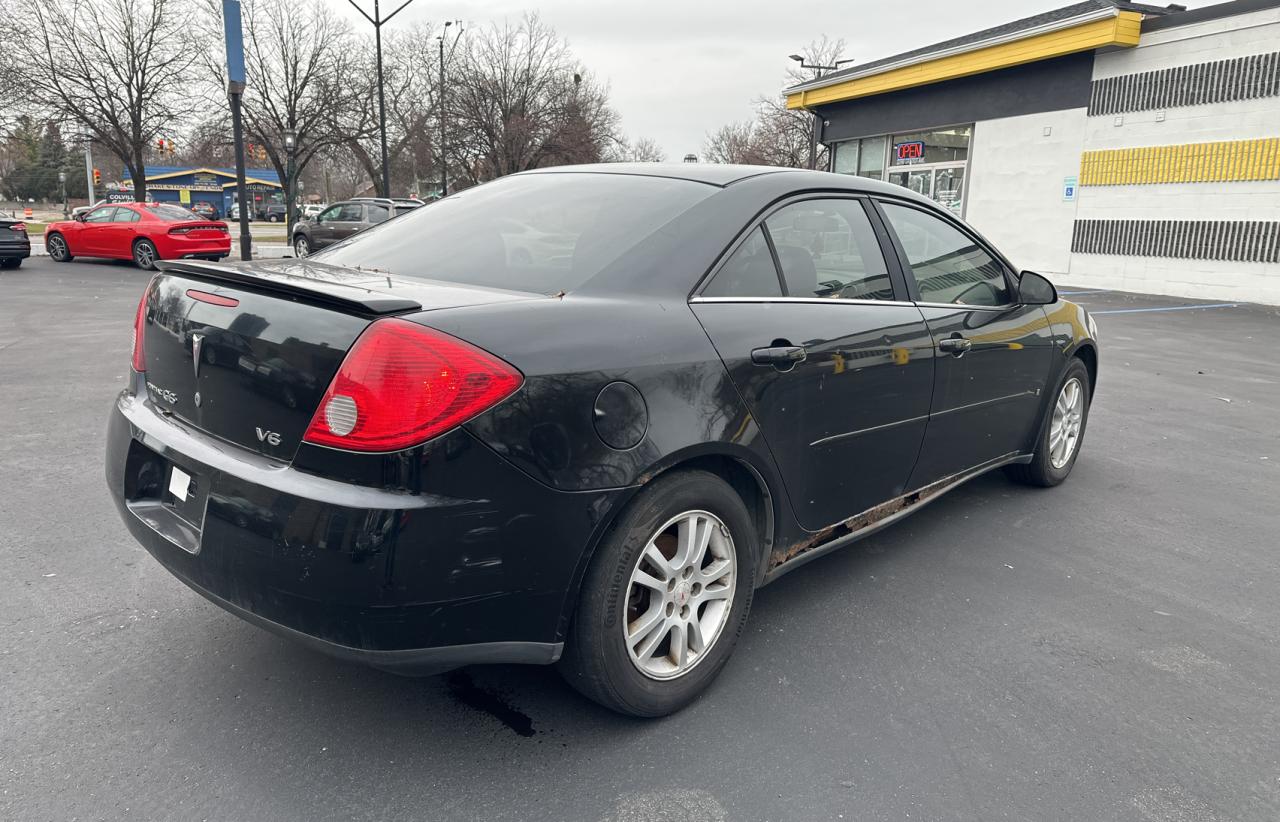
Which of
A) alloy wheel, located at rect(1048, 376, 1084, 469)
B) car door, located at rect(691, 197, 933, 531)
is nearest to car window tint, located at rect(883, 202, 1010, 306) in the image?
car door, located at rect(691, 197, 933, 531)

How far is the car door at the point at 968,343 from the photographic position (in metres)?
3.56

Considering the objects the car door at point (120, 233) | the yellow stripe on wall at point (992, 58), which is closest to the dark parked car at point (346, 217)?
the car door at point (120, 233)

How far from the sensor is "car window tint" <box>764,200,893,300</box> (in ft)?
9.95

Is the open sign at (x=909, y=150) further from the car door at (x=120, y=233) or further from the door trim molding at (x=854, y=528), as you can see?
the door trim molding at (x=854, y=528)

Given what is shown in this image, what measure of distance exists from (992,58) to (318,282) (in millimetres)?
22075

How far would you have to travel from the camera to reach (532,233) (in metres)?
2.96

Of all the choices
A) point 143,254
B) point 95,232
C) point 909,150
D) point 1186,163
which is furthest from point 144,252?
point 1186,163

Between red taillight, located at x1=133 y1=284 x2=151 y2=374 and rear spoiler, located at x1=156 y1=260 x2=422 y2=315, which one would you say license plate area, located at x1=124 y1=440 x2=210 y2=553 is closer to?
red taillight, located at x1=133 y1=284 x2=151 y2=374

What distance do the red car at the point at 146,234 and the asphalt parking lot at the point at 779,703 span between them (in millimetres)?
16868

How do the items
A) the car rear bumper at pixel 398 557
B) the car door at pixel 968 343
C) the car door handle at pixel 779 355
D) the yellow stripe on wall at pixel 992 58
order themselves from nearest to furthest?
the car rear bumper at pixel 398 557
the car door handle at pixel 779 355
the car door at pixel 968 343
the yellow stripe on wall at pixel 992 58

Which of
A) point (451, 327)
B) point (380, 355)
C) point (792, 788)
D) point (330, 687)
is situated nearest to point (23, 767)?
point (330, 687)

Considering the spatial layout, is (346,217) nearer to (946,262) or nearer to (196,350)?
(946,262)

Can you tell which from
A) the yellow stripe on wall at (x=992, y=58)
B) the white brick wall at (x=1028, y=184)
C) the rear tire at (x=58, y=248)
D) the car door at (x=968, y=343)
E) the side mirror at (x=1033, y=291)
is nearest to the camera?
the car door at (x=968, y=343)

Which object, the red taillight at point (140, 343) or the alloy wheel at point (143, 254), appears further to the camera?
the alloy wheel at point (143, 254)
